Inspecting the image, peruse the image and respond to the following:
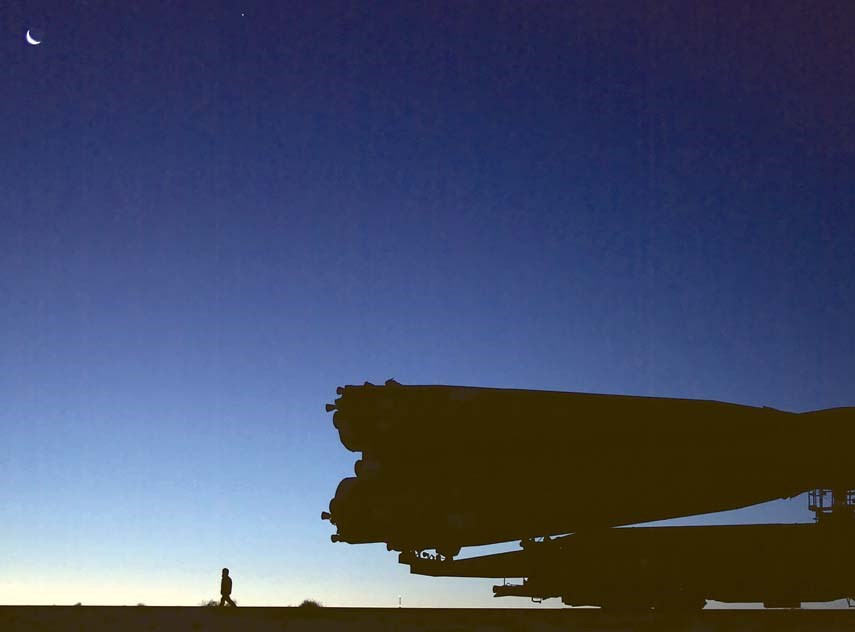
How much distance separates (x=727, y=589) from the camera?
17.4 meters

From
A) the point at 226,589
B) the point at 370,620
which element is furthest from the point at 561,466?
the point at 226,589

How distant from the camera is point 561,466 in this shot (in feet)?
46.4

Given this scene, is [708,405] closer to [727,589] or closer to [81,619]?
[727,589]

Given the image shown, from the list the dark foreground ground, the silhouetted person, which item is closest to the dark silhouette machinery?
the dark foreground ground

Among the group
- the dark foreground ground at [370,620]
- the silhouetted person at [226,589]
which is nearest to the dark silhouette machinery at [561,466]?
Result: the dark foreground ground at [370,620]

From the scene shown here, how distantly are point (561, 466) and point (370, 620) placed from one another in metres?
4.22

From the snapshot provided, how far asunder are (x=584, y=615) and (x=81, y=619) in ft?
26.9

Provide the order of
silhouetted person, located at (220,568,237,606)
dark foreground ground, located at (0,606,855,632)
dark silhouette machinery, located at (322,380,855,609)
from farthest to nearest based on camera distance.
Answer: silhouetted person, located at (220,568,237,606)
dark silhouette machinery, located at (322,380,855,609)
dark foreground ground, located at (0,606,855,632)

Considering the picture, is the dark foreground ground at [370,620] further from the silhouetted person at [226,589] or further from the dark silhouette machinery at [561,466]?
the silhouetted person at [226,589]

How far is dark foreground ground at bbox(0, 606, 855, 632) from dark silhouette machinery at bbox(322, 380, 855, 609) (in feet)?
5.26

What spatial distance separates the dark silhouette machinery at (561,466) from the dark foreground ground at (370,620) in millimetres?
1604

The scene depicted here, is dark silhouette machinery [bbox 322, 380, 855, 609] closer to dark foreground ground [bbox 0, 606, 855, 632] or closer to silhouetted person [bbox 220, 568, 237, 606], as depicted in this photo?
dark foreground ground [bbox 0, 606, 855, 632]

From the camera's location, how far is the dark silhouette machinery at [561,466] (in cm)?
1398

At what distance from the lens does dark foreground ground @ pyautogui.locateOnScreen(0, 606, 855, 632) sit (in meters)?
11.6
